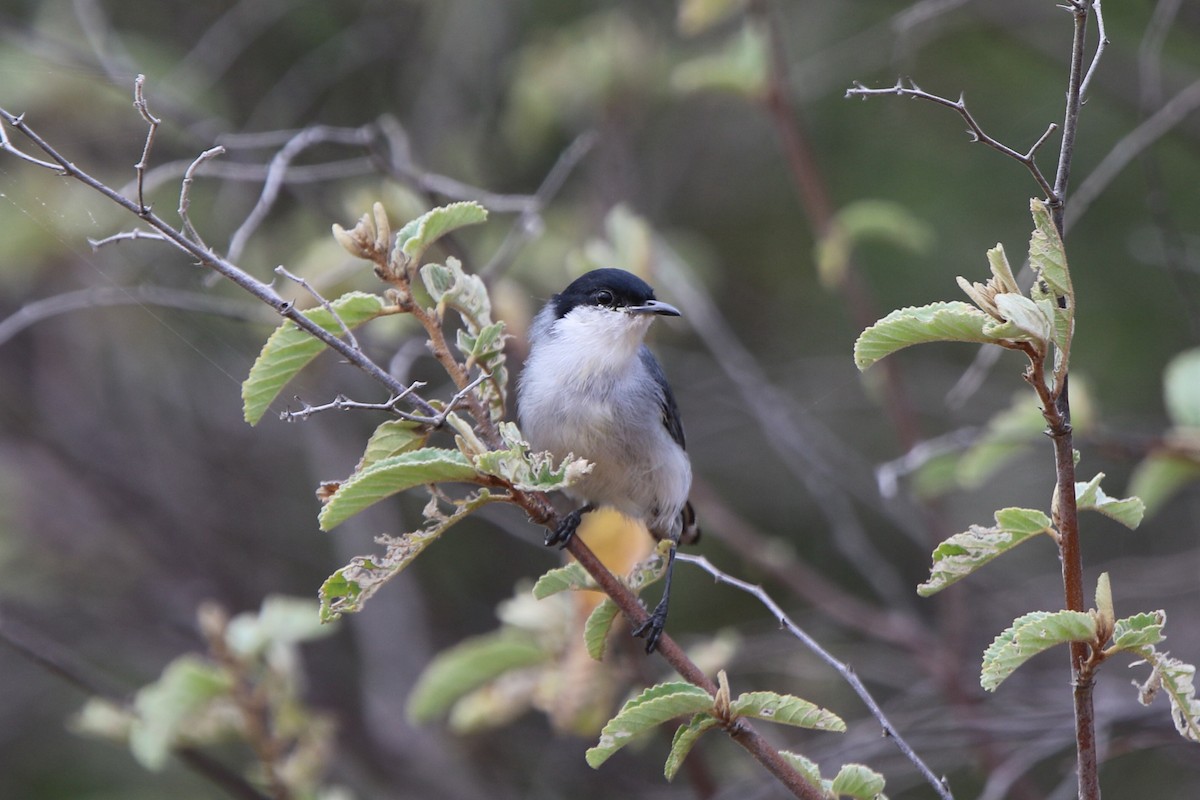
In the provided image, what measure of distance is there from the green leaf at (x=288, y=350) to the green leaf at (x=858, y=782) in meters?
1.03

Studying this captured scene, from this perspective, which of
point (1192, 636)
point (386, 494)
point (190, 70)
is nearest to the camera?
point (386, 494)

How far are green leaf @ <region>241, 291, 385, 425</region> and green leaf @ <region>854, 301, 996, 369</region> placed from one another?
777 millimetres

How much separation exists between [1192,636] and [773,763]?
342cm

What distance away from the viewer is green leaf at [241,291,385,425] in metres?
1.88

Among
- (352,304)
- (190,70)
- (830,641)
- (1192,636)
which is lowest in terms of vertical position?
(1192,636)

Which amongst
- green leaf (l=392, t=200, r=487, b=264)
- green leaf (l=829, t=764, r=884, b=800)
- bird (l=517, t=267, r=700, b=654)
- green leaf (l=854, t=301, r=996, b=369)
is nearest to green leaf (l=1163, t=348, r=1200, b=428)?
bird (l=517, t=267, r=700, b=654)

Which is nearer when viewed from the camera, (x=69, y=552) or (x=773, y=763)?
(x=773, y=763)

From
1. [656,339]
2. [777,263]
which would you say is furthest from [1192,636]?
[777,263]

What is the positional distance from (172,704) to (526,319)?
161cm

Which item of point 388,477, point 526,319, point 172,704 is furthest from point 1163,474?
point 172,704

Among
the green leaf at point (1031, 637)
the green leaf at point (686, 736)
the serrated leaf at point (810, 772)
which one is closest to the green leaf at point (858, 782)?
the serrated leaf at point (810, 772)

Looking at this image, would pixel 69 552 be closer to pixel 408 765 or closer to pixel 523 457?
pixel 408 765

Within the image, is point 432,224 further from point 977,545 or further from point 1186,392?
point 1186,392

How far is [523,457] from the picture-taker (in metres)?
1.83
